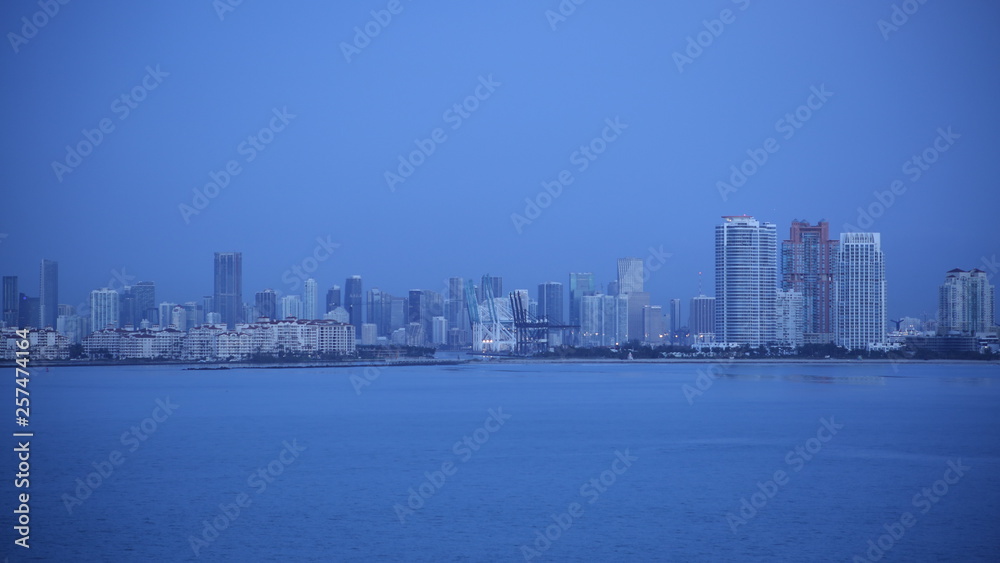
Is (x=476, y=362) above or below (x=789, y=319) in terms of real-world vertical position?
below

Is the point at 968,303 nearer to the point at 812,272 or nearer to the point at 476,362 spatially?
the point at 812,272

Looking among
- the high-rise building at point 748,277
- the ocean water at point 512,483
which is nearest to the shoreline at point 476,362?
the high-rise building at point 748,277

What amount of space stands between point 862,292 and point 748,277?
286 inches

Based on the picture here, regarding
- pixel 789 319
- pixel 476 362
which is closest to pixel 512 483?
pixel 476 362

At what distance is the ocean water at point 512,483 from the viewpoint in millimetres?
10023

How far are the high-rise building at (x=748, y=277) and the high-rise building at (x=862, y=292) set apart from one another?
4459 mm

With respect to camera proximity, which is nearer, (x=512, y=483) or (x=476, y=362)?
(x=512, y=483)

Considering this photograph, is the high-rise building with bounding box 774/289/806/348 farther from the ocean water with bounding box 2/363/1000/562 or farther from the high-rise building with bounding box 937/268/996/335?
the ocean water with bounding box 2/363/1000/562

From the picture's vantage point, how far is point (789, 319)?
65875 millimetres

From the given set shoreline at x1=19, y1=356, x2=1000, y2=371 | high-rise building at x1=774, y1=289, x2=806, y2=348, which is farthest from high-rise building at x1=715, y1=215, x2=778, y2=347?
shoreline at x1=19, y1=356, x2=1000, y2=371

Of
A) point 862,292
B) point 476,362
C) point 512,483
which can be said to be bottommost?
point 476,362

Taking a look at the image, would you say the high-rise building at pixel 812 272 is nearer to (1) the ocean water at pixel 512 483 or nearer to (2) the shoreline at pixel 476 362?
(2) the shoreline at pixel 476 362

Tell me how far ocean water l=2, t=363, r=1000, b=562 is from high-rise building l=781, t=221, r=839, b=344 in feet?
140

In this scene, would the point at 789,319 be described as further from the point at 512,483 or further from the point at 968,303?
the point at 512,483
